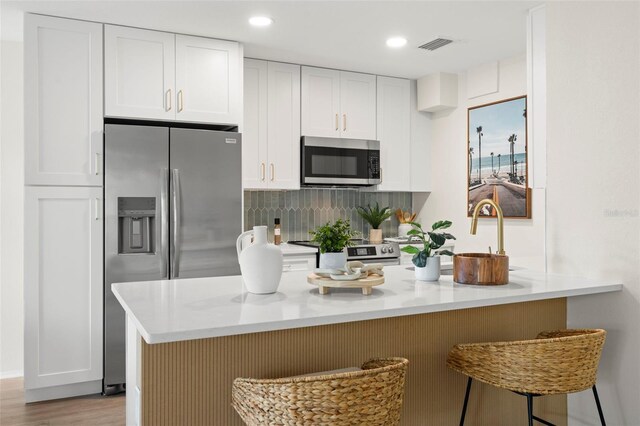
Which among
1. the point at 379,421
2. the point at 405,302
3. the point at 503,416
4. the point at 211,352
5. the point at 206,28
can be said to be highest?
the point at 206,28

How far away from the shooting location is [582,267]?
242 cm

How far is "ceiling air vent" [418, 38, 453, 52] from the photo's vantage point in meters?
3.70

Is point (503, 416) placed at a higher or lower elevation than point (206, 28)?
lower

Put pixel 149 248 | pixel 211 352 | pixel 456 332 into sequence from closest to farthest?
pixel 211 352 → pixel 456 332 → pixel 149 248

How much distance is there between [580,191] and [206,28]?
2516 mm

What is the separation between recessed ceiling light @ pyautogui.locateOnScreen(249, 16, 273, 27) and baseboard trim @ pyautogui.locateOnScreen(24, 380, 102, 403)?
8.39 ft

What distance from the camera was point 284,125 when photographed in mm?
4246

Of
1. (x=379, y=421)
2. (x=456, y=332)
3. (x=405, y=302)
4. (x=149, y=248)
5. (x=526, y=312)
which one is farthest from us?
(x=149, y=248)

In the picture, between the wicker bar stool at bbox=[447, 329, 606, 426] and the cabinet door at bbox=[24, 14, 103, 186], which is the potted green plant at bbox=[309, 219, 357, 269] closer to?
the wicker bar stool at bbox=[447, 329, 606, 426]

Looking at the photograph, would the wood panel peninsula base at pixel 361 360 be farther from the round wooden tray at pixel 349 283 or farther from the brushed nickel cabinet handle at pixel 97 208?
the brushed nickel cabinet handle at pixel 97 208

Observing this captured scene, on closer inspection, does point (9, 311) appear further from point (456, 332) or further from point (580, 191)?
point (580, 191)

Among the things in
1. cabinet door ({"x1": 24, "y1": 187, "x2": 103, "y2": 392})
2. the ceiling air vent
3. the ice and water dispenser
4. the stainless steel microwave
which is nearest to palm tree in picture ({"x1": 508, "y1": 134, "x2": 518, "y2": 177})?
the ceiling air vent

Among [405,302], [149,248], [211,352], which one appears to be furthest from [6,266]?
[405,302]

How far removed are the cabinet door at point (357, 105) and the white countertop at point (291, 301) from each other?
231cm
